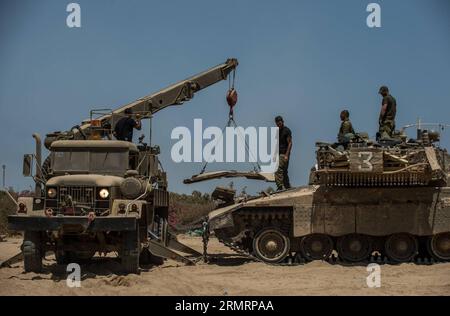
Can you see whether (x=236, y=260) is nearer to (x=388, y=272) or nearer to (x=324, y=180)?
(x=324, y=180)

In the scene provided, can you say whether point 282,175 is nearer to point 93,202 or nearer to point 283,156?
point 283,156

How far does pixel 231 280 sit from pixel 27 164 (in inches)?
192

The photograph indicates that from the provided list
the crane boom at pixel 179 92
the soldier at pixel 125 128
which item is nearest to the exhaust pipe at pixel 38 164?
the soldier at pixel 125 128

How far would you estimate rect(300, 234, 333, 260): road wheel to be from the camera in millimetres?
16828

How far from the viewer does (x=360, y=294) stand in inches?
440

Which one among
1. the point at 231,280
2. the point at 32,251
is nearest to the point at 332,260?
the point at 231,280

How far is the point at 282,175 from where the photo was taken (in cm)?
1797

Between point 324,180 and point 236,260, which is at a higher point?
point 324,180

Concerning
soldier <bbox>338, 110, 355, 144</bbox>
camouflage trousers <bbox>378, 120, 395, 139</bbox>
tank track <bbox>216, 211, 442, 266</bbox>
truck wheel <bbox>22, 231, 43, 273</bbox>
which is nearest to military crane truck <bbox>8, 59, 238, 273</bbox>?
truck wheel <bbox>22, 231, 43, 273</bbox>

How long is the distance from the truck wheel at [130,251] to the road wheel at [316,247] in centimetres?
472

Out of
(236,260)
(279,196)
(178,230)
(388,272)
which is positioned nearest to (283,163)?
(279,196)

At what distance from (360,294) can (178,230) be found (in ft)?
56.8

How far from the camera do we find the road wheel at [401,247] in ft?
54.6

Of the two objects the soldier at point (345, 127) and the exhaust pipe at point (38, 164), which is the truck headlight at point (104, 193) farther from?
the soldier at point (345, 127)
